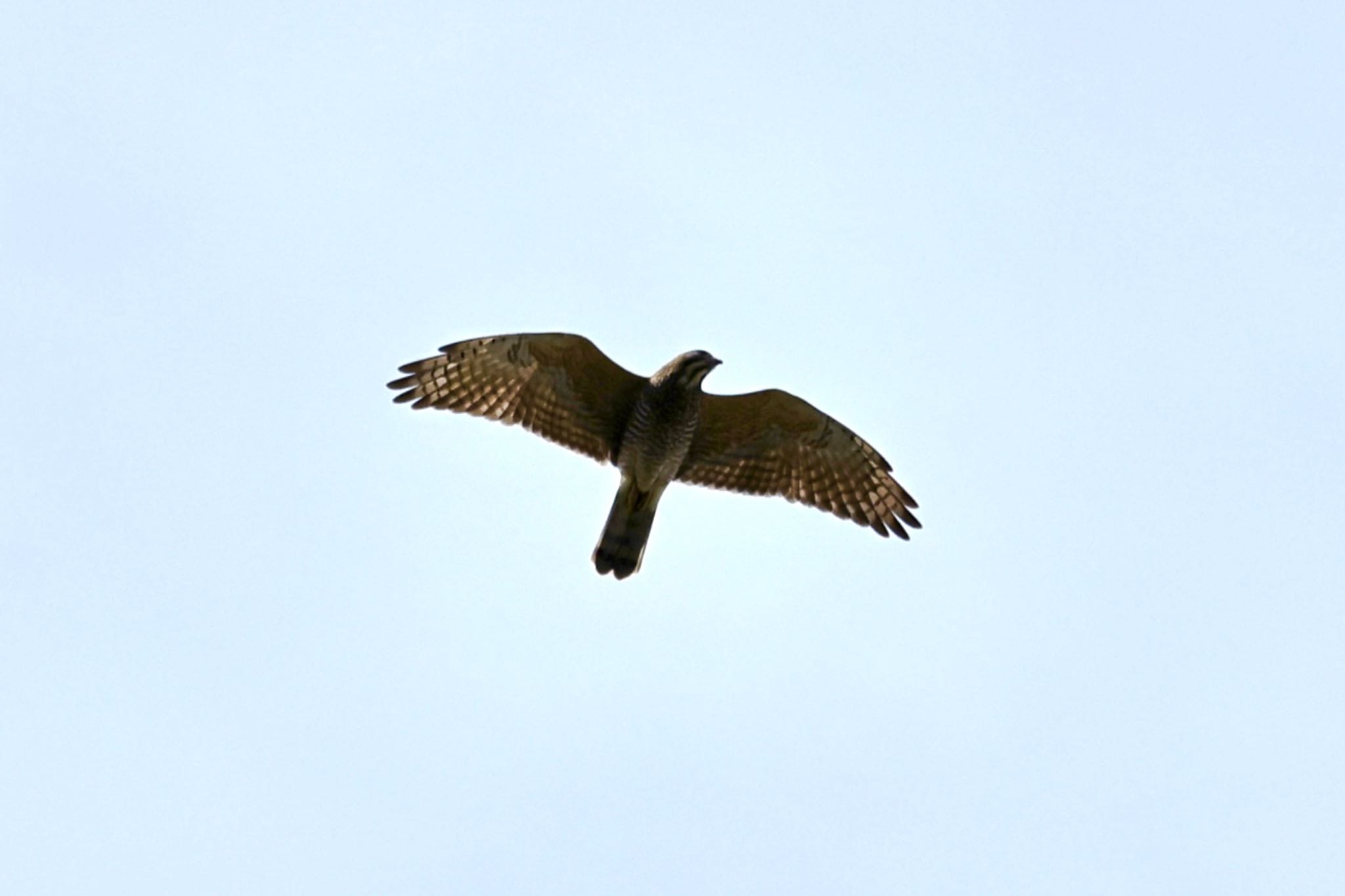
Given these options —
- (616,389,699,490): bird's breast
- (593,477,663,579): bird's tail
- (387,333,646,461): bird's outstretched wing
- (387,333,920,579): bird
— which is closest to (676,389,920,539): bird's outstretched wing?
(387,333,920,579): bird

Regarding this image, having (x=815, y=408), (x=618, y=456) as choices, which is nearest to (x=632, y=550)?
(x=618, y=456)

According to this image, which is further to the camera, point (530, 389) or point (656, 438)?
point (530, 389)

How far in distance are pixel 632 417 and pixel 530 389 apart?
84cm

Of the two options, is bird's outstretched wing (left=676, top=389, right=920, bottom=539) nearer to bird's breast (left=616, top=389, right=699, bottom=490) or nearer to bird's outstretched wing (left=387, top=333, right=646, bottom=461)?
bird's breast (left=616, top=389, right=699, bottom=490)

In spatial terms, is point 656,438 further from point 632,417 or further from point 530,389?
point 530,389

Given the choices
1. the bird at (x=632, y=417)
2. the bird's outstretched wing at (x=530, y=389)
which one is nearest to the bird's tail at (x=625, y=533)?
the bird at (x=632, y=417)

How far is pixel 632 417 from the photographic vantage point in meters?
13.8

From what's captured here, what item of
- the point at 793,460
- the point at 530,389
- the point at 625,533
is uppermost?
the point at 793,460

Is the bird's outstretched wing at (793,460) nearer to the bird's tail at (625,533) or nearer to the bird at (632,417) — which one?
the bird at (632,417)

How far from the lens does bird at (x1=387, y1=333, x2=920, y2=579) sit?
13617 millimetres

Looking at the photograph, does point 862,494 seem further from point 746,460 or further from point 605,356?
point 605,356

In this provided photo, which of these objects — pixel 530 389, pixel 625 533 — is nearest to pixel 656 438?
pixel 625 533

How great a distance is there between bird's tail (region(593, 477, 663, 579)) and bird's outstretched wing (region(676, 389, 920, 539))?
1.45 feet

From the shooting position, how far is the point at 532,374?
13.9 m
